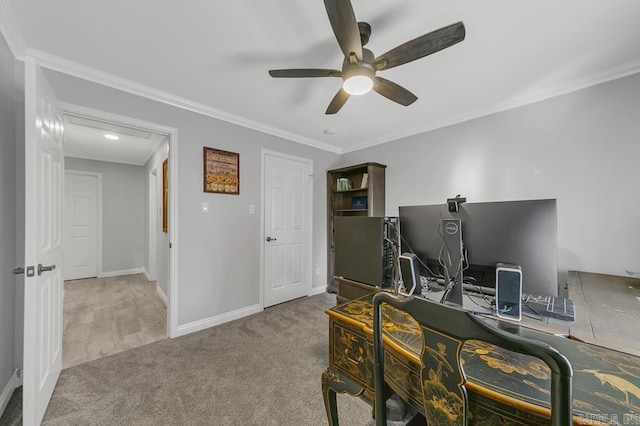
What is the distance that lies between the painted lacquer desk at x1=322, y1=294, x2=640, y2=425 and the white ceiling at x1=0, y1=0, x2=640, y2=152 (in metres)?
1.70

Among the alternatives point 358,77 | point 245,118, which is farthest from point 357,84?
point 245,118

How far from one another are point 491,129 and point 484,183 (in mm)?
581

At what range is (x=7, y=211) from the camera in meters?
1.59

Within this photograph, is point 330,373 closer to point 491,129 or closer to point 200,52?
point 200,52

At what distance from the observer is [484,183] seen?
2709 mm

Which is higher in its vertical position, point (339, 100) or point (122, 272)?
point (339, 100)

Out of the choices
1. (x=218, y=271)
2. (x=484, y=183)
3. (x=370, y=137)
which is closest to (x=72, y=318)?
(x=218, y=271)

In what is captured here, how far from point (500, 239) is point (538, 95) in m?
2.09

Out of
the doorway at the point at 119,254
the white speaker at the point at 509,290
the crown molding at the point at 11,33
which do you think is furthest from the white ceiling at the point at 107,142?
the white speaker at the point at 509,290

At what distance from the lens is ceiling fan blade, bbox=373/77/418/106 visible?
1.71 metres

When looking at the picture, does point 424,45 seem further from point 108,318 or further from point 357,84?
point 108,318

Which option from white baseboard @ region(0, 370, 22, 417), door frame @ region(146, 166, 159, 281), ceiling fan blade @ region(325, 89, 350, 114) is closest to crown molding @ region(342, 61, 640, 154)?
ceiling fan blade @ region(325, 89, 350, 114)

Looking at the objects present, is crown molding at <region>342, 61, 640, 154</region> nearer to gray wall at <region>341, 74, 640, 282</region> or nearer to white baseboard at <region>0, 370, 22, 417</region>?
gray wall at <region>341, 74, 640, 282</region>

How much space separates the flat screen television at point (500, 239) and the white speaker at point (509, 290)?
0.07 meters
